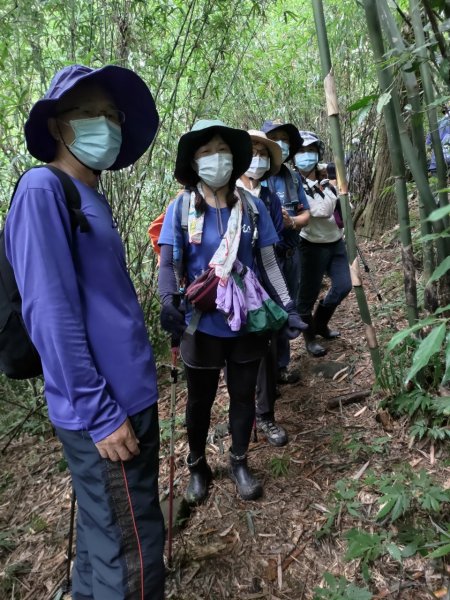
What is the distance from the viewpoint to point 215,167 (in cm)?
208

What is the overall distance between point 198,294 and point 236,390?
0.60 metres

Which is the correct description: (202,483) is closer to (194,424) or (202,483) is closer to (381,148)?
(194,424)

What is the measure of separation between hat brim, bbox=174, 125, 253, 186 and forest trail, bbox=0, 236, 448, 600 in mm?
1762

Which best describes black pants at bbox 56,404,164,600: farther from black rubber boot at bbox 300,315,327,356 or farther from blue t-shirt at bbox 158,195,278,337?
black rubber boot at bbox 300,315,327,356

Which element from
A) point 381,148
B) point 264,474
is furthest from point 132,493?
point 381,148

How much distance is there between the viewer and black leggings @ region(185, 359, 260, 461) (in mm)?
2236

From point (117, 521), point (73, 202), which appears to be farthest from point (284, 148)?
point (117, 521)

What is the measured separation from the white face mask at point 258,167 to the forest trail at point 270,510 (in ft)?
5.67

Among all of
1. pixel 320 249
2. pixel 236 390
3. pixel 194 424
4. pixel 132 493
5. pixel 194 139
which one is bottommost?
pixel 194 424

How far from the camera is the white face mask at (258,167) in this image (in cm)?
275

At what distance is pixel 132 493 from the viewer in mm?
1342

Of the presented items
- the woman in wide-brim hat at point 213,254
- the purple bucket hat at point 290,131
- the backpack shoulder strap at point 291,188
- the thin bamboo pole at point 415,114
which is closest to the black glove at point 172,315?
the woman in wide-brim hat at point 213,254

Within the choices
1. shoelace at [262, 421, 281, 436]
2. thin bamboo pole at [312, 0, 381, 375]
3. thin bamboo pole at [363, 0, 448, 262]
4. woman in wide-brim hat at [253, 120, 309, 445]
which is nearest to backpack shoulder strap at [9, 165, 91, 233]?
thin bamboo pole at [363, 0, 448, 262]

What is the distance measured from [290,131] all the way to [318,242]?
3.13ft
